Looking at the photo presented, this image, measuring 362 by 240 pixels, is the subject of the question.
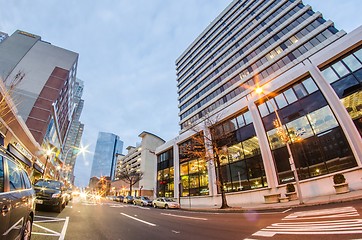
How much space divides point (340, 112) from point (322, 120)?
1.45 meters

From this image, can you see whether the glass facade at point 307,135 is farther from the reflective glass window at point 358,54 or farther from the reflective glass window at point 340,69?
the reflective glass window at point 358,54

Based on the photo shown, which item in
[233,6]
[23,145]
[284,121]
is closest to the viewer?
[284,121]

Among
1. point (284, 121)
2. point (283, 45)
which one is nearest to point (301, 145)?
point (284, 121)

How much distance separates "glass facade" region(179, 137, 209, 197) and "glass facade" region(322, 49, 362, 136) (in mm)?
15791

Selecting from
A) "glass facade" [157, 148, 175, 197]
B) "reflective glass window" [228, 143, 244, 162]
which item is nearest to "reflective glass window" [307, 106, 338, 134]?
"reflective glass window" [228, 143, 244, 162]

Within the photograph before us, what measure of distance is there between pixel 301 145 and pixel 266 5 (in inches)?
1478

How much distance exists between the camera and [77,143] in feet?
554

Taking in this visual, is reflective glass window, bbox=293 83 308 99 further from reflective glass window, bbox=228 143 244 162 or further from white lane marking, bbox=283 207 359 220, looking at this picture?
white lane marking, bbox=283 207 359 220

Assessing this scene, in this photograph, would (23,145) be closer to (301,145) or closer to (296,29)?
(301,145)

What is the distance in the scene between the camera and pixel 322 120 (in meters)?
16.0

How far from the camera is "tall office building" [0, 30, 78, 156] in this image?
33.7 meters

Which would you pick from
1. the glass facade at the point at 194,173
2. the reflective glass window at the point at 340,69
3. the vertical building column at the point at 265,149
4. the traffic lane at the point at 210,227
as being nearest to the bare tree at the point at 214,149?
the glass facade at the point at 194,173

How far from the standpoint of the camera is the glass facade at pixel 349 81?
14344 mm

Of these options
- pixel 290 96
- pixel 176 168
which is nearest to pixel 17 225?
pixel 290 96
